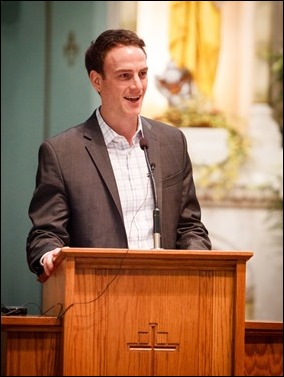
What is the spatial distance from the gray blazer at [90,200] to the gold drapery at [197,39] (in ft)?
14.4

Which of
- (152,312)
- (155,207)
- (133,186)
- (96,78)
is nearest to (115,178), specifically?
(133,186)

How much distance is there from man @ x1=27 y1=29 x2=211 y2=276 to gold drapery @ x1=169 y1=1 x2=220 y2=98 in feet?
13.9

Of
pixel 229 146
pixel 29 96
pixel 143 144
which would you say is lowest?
pixel 143 144

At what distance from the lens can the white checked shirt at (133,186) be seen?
3.75 metres

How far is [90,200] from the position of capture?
3.74 m

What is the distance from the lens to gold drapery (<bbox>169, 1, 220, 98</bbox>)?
821 cm

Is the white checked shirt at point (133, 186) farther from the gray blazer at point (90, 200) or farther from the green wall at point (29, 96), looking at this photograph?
the green wall at point (29, 96)

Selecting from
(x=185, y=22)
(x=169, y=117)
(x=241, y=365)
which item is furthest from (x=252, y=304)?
(x=241, y=365)

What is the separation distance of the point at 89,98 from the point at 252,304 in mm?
2510

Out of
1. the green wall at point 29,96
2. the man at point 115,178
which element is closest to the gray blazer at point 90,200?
the man at point 115,178

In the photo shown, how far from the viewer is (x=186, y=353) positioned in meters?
3.13

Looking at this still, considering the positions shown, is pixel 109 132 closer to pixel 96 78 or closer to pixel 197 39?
pixel 96 78

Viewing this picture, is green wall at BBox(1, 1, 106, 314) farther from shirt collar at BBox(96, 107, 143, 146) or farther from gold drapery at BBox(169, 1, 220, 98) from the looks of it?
shirt collar at BBox(96, 107, 143, 146)

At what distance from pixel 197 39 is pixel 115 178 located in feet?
15.3
